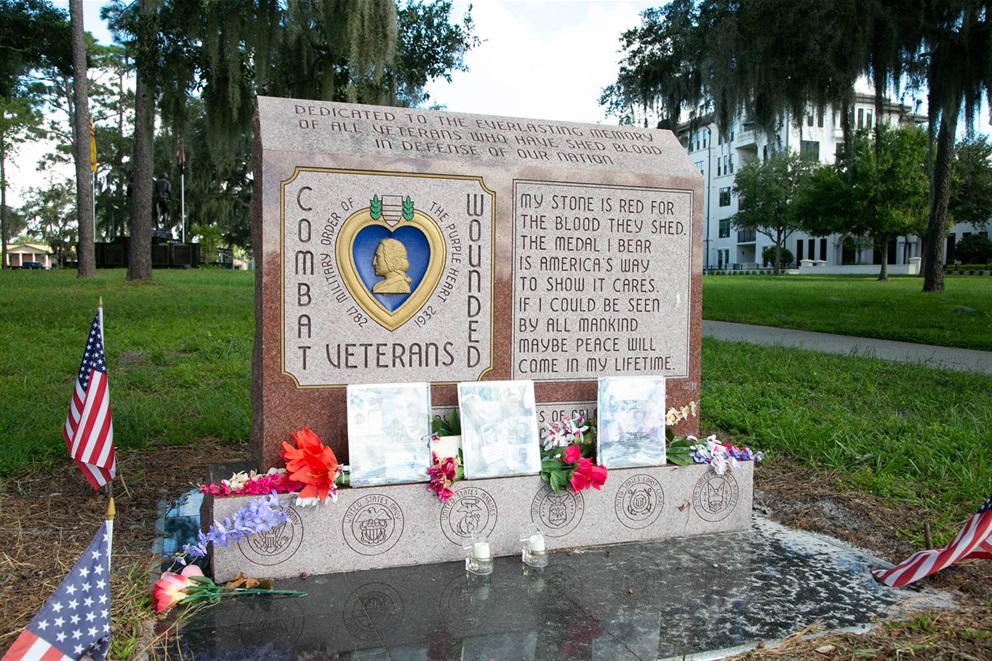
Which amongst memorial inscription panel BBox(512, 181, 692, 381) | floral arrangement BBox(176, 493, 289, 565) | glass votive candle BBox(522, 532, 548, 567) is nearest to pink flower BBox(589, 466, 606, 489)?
glass votive candle BBox(522, 532, 548, 567)

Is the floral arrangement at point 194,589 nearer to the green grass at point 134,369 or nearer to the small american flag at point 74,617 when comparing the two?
the small american flag at point 74,617

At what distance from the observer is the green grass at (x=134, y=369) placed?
5.46 metres

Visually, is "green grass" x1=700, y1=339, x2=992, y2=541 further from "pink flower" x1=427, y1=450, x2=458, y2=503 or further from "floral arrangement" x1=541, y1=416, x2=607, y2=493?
"pink flower" x1=427, y1=450, x2=458, y2=503

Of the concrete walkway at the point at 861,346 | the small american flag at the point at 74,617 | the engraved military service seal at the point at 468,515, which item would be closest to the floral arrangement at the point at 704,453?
the engraved military service seal at the point at 468,515

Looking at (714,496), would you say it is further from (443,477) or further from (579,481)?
(443,477)

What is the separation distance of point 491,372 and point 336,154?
126 centimetres

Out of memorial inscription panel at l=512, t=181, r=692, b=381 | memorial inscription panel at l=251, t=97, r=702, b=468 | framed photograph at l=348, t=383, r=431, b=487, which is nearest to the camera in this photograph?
framed photograph at l=348, t=383, r=431, b=487

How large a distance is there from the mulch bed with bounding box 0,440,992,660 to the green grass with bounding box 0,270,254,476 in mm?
315

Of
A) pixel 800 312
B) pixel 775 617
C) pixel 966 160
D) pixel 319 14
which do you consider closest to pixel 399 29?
pixel 319 14

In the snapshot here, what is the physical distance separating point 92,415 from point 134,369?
3.76 metres

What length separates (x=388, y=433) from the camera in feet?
12.0

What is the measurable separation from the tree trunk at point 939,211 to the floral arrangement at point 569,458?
14344 mm

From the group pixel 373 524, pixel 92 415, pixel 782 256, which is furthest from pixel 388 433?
pixel 782 256

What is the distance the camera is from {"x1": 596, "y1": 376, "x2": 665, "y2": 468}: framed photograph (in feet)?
13.2
